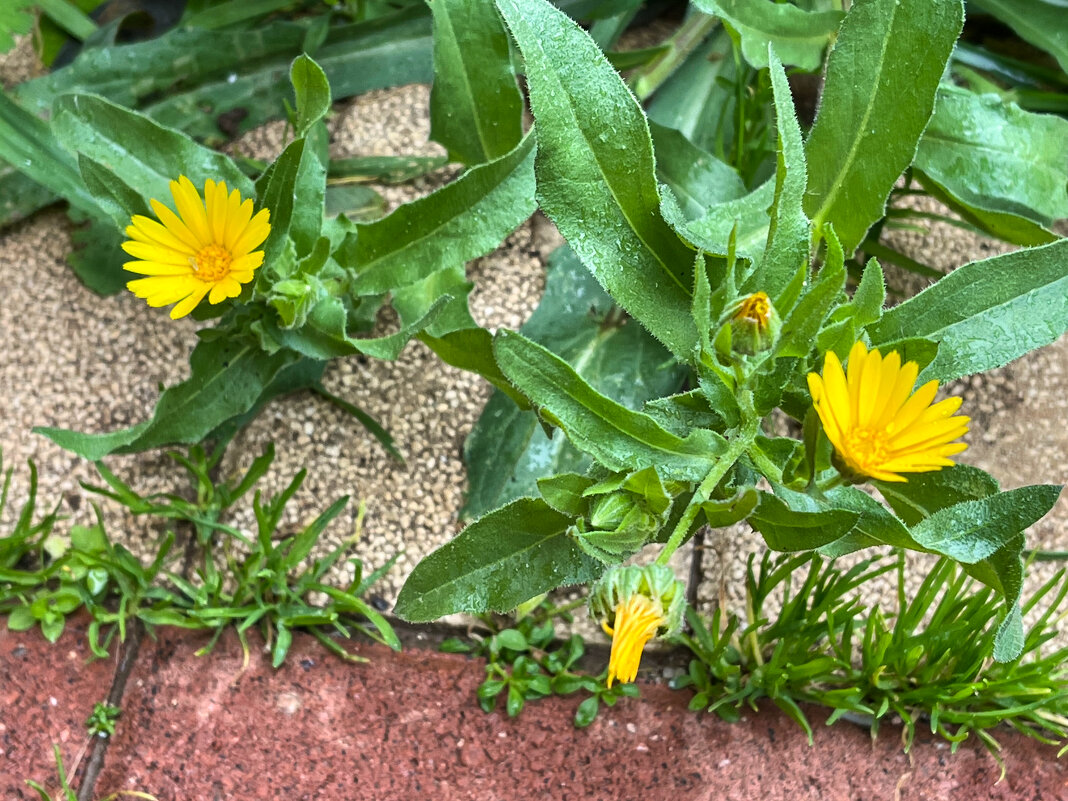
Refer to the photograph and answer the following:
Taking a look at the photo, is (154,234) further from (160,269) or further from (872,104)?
(872,104)

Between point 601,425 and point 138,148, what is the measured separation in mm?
833

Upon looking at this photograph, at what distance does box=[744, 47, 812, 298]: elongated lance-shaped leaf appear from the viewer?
1006 millimetres

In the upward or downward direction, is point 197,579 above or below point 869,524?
below

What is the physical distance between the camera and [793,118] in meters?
1.03

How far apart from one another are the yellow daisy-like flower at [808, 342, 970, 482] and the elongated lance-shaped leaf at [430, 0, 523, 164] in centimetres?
72

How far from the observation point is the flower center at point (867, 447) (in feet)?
2.98

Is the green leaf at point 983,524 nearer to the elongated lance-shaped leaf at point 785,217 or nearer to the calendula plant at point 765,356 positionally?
the calendula plant at point 765,356

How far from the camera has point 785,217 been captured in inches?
40.2

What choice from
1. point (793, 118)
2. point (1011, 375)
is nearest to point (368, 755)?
point (793, 118)

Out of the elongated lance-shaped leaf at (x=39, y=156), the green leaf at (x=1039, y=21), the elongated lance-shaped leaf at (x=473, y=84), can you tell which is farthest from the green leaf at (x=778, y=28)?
the elongated lance-shaped leaf at (x=39, y=156)

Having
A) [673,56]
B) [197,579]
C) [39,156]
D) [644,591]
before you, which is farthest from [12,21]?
[644,591]

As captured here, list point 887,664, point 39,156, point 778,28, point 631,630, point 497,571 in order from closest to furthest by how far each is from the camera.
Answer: point 631,630 → point 497,571 → point 887,664 → point 778,28 → point 39,156

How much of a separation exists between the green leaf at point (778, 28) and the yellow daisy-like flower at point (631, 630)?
2.73 feet

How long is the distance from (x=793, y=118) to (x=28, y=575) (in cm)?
122
